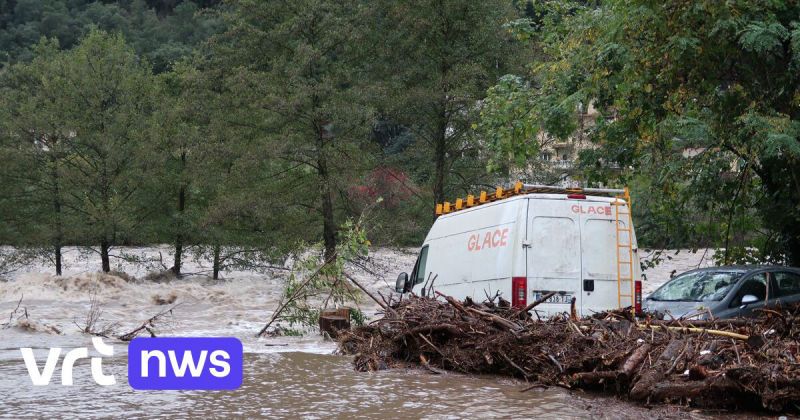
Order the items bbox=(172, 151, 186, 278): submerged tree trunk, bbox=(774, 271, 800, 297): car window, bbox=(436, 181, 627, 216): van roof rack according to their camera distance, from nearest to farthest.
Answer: bbox=(436, 181, 627, 216): van roof rack < bbox=(774, 271, 800, 297): car window < bbox=(172, 151, 186, 278): submerged tree trunk

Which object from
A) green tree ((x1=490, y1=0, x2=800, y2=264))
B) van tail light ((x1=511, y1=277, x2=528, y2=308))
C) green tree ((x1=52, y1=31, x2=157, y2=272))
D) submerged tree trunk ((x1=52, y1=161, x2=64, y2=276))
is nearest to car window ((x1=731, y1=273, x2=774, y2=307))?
green tree ((x1=490, y1=0, x2=800, y2=264))

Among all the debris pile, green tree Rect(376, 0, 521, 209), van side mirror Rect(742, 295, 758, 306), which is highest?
green tree Rect(376, 0, 521, 209)

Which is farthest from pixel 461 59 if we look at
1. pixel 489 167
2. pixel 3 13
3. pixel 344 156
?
pixel 3 13

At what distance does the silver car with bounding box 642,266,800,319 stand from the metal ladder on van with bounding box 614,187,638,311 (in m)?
0.70

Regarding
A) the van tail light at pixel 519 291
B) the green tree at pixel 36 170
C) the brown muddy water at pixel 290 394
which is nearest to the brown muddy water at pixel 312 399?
the brown muddy water at pixel 290 394

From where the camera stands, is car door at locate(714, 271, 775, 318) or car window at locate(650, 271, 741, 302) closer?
car door at locate(714, 271, 775, 318)

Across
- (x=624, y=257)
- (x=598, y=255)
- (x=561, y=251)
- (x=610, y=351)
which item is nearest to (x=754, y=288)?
(x=624, y=257)

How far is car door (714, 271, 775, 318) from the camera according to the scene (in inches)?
515

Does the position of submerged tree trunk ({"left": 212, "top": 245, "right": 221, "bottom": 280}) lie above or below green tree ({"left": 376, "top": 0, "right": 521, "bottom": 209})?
below

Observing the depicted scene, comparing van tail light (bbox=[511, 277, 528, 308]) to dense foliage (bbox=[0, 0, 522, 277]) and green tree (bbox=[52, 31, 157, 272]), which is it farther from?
green tree (bbox=[52, 31, 157, 272])

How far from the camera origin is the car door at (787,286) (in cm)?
1370

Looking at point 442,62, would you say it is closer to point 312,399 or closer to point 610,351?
point 312,399

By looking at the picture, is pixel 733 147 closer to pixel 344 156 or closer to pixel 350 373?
pixel 350 373

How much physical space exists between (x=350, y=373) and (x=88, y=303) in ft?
63.0
